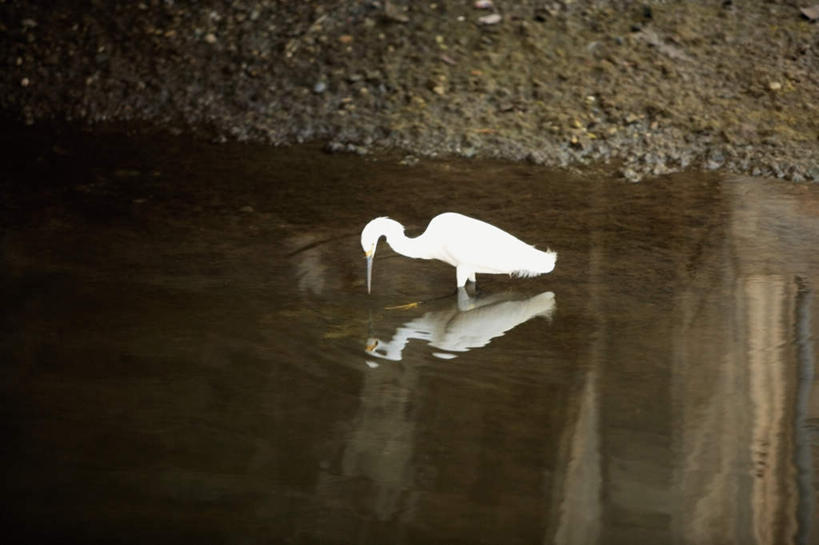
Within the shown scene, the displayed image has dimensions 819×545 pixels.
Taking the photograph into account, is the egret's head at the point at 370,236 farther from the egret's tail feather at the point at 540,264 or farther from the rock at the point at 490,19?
the rock at the point at 490,19

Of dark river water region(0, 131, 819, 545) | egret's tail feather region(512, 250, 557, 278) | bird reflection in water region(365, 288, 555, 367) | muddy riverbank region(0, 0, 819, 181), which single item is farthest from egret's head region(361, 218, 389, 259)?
muddy riverbank region(0, 0, 819, 181)

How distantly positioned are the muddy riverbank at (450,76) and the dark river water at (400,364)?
530 millimetres

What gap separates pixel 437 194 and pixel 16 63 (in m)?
3.61

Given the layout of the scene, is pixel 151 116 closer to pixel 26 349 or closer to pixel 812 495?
pixel 26 349

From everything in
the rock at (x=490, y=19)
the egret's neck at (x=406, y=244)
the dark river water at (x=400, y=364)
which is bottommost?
the dark river water at (x=400, y=364)

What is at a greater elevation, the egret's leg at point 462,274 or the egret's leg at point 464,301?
the egret's leg at point 462,274

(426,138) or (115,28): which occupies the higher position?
(115,28)

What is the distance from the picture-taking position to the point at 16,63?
7914mm

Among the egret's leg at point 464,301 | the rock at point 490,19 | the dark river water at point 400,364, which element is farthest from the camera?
the rock at point 490,19

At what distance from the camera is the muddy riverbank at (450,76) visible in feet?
22.3

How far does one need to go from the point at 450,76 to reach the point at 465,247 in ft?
9.46

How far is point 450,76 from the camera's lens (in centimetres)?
738

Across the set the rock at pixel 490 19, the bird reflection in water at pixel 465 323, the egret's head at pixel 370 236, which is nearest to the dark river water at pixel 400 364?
the bird reflection in water at pixel 465 323

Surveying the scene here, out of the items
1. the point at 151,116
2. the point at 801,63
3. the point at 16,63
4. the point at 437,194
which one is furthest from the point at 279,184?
the point at 801,63
